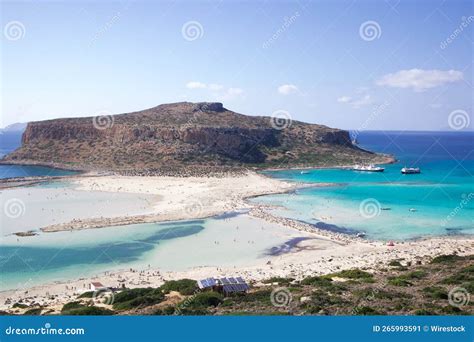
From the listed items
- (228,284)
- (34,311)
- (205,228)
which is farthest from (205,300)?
(205,228)

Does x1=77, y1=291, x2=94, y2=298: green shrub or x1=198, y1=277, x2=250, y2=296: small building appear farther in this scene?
x1=77, y1=291, x2=94, y2=298: green shrub

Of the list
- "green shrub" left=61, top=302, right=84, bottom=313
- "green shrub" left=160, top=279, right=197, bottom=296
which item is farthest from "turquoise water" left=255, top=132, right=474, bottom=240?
"green shrub" left=61, top=302, right=84, bottom=313

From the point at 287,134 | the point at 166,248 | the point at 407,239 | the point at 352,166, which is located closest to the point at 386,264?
the point at 407,239

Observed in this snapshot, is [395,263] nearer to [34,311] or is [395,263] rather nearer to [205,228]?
[205,228]

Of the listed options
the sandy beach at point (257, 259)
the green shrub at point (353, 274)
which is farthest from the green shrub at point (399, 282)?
the sandy beach at point (257, 259)

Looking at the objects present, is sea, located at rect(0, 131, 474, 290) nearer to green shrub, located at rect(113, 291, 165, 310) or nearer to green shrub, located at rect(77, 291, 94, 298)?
green shrub, located at rect(77, 291, 94, 298)
